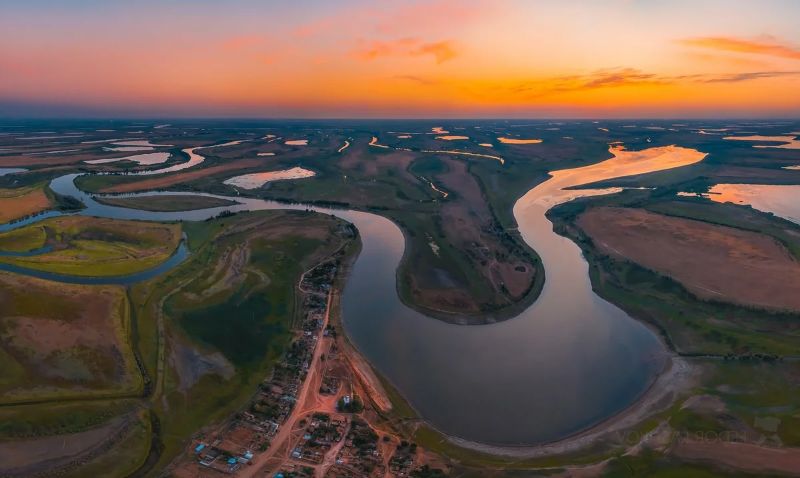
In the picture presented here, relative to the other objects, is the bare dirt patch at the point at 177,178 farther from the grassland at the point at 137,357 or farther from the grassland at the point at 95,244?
the grassland at the point at 137,357

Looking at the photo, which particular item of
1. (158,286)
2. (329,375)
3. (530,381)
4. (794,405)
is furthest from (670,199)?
(158,286)

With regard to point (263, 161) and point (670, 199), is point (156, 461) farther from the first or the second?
point (263, 161)

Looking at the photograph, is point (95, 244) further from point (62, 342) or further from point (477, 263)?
point (477, 263)

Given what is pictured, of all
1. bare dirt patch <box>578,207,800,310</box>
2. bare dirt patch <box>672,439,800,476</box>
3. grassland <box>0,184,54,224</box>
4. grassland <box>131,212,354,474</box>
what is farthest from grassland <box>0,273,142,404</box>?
bare dirt patch <box>578,207,800,310</box>

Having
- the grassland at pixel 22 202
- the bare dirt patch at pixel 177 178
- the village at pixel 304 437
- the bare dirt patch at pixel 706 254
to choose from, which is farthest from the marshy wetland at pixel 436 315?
the bare dirt patch at pixel 177 178

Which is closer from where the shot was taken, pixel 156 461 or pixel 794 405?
pixel 156 461

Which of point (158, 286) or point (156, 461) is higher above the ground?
point (158, 286)

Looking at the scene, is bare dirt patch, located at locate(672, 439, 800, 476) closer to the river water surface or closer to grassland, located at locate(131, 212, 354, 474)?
the river water surface
